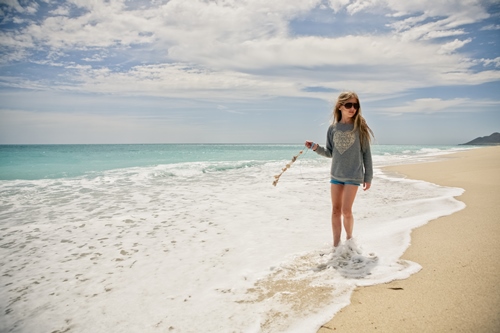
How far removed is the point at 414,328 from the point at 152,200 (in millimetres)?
7232

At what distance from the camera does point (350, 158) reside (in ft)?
12.8

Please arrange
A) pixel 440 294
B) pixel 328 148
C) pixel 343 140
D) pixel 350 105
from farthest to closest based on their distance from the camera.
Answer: pixel 328 148, pixel 343 140, pixel 350 105, pixel 440 294

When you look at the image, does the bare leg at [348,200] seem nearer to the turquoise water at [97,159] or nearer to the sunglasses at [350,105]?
the sunglasses at [350,105]

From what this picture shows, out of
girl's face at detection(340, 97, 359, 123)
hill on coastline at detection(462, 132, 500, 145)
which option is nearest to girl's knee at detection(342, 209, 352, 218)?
girl's face at detection(340, 97, 359, 123)

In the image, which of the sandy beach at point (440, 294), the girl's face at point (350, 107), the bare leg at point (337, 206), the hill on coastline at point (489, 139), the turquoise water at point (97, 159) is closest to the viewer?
the sandy beach at point (440, 294)

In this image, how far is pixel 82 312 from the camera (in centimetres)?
296

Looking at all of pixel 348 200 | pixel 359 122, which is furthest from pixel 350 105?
pixel 348 200

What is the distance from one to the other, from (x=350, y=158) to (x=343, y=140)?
0.27m

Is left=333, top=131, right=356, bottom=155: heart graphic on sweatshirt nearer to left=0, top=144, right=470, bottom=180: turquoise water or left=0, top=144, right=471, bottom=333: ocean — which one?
left=0, top=144, right=471, bottom=333: ocean

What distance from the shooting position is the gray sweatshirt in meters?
3.87

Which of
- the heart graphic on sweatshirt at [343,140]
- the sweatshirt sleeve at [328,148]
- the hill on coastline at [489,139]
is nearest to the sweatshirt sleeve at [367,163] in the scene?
the heart graphic on sweatshirt at [343,140]

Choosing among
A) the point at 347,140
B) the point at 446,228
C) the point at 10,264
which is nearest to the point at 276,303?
the point at 347,140

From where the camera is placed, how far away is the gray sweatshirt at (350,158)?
387cm

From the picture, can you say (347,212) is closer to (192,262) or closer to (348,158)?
(348,158)
